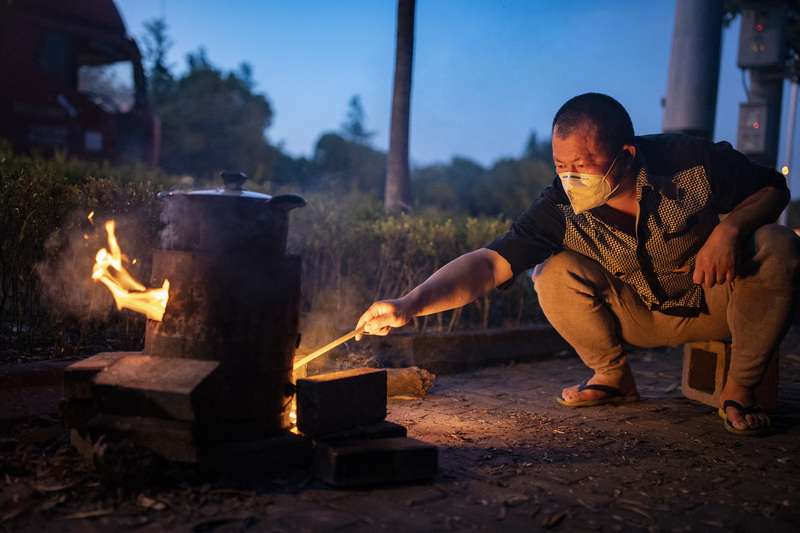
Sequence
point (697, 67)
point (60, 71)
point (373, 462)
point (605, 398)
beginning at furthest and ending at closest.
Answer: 1. point (60, 71)
2. point (697, 67)
3. point (605, 398)
4. point (373, 462)

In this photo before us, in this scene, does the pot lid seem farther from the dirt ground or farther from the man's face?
the man's face

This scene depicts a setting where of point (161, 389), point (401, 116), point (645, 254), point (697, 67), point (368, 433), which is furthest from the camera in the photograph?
point (401, 116)

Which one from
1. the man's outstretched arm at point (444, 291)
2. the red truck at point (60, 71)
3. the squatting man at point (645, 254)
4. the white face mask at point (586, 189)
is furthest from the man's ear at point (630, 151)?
the red truck at point (60, 71)

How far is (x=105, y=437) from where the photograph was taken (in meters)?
2.42

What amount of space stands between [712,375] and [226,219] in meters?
3.62

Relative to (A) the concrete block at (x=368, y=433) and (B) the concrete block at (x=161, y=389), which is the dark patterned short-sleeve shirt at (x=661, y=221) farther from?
(B) the concrete block at (x=161, y=389)

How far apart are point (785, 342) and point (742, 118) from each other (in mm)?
4874

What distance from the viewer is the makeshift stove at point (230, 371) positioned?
96.6 inches

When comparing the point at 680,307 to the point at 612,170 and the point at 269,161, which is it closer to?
the point at 612,170

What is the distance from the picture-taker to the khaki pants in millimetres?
3439

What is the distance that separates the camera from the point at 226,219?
2.63 metres

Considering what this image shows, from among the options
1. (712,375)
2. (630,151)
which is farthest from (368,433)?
(712,375)

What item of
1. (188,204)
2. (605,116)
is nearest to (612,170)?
(605,116)

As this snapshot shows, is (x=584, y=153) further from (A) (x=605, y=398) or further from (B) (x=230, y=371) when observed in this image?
(B) (x=230, y=371)
